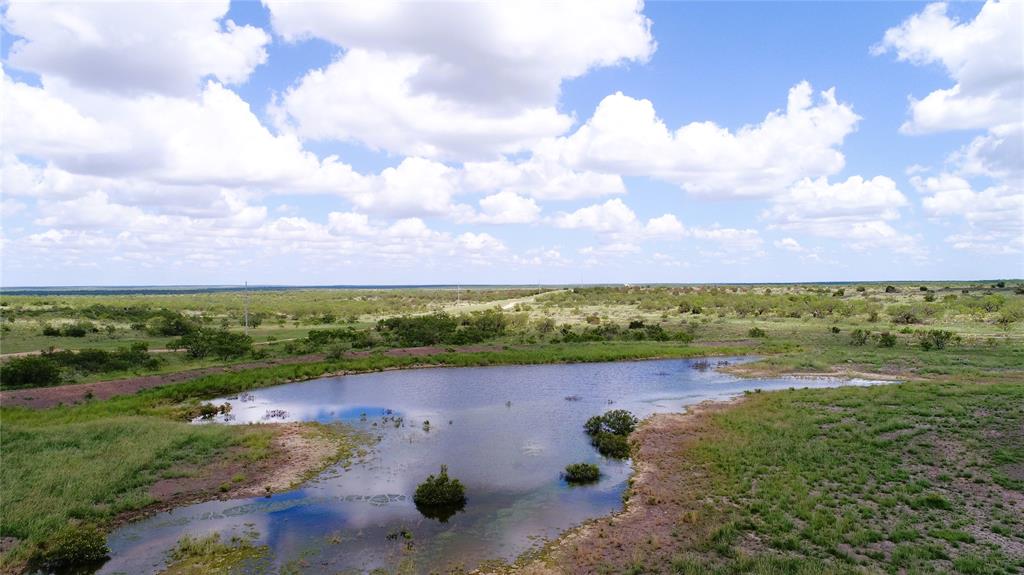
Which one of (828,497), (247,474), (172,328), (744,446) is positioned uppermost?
(172,328)

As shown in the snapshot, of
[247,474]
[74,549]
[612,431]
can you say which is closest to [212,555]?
[74,549]

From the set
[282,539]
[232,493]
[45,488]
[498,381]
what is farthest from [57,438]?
[498,381]

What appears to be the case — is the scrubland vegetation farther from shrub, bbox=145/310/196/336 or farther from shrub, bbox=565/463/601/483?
shrub, bbox=145/310/196/336

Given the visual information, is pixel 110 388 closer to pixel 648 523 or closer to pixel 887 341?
pixel 648 523

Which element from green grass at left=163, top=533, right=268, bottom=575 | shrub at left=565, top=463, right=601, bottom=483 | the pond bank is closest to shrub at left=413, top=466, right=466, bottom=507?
shrub at left=565, top=463, right=601, bottom=483

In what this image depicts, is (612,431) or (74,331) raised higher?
(74,331)

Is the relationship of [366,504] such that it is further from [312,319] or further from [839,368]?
[312,319]
